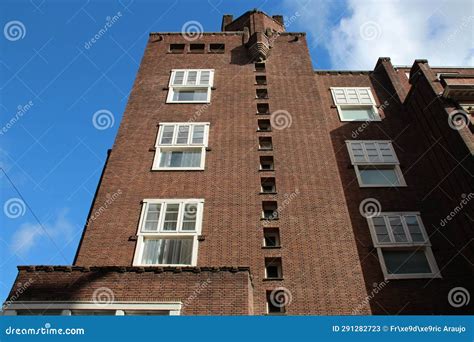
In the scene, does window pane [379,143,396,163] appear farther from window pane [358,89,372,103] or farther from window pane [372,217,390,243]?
window pane [358,89,372,103]

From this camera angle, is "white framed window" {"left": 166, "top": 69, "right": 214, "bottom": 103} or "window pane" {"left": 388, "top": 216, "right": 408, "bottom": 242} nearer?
"window pane" {"left": 388, "top": 216, "right": 408, "bottom": 242}

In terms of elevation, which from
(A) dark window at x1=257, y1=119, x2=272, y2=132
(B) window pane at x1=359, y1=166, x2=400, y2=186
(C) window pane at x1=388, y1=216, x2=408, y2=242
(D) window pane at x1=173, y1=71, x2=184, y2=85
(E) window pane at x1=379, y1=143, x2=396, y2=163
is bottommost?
(C) window pane at x1=388, y1=216, x2=408, y2=242

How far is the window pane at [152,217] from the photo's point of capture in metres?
20.6

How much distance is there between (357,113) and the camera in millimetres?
29828

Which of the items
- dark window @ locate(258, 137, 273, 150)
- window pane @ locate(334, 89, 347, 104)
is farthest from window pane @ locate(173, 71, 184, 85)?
window pane @ locate(334, 89, 347, 104)

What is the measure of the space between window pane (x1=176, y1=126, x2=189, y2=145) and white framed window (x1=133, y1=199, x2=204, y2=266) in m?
5.10

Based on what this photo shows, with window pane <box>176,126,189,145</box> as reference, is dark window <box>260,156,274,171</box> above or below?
below

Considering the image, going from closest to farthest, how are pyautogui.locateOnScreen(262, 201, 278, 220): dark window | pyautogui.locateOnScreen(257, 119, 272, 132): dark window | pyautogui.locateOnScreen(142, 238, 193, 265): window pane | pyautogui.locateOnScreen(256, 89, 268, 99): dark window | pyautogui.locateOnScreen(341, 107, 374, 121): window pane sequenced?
pyautogui.locateOnScreen(142, 238, 193, 265): window pane, pyautogui.locateOnScreen(262, 201, 278, 220): dark window, pyautogui.locateOnScreen(257, 119, 272, 132): dark window, pyautogui.locateOnScreen(341, 107, 374, 121): window pane, pyautogui.locateOnScreen(256, 89, 268, 99): dark window

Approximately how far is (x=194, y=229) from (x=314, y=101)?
14.0 meters

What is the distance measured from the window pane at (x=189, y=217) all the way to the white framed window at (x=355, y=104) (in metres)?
13.5

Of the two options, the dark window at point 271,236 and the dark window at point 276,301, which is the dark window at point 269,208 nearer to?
the dark window at point 271,236

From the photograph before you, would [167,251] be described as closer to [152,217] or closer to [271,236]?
[152,217]

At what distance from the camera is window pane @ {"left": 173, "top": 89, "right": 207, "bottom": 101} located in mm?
29766

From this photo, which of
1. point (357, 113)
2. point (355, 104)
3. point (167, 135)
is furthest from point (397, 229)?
point (167, 135)
